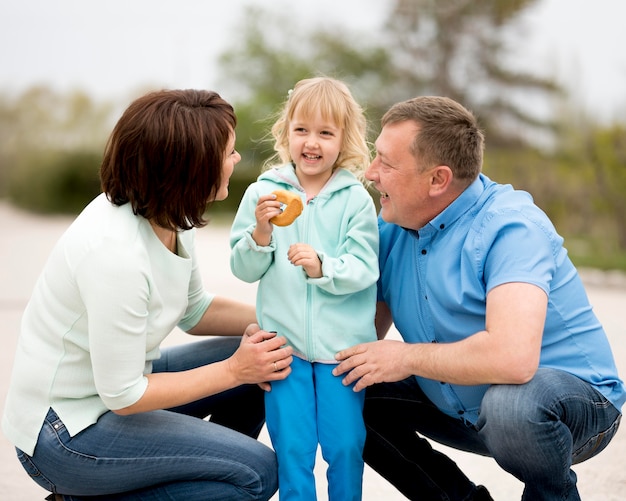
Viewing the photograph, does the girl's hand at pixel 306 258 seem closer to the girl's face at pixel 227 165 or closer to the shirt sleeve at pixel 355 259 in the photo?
the shirt sleeve at pixel 355 259

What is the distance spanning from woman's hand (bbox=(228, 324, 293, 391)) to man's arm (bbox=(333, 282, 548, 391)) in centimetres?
39

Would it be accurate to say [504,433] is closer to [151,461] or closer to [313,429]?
[313,429]

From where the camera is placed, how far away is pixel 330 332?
257 cm

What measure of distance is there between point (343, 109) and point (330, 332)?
2.50 ft

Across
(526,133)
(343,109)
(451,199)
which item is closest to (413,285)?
(451,199)

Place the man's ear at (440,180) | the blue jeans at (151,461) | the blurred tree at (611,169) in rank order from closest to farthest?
1. the blue jeans at (151,461)
2. the man's ear at (440,180)
3. the blurred tree at (611,169)

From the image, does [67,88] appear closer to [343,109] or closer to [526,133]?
[526,133]

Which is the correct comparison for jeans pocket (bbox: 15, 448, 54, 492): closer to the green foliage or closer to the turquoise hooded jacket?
the turquoise hooded jacket

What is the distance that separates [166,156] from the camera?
2.21 m

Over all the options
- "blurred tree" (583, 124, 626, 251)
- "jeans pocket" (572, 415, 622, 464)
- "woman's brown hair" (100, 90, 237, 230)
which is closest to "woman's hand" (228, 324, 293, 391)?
"woman's brown hair" (100, 90, 237, 230)

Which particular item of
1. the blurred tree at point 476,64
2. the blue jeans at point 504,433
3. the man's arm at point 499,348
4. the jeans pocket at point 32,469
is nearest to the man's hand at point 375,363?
the man's arm at point 499,348

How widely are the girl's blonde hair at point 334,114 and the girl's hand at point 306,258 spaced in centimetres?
48

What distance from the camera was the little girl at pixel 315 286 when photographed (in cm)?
252

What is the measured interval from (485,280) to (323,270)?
0.49 meters
